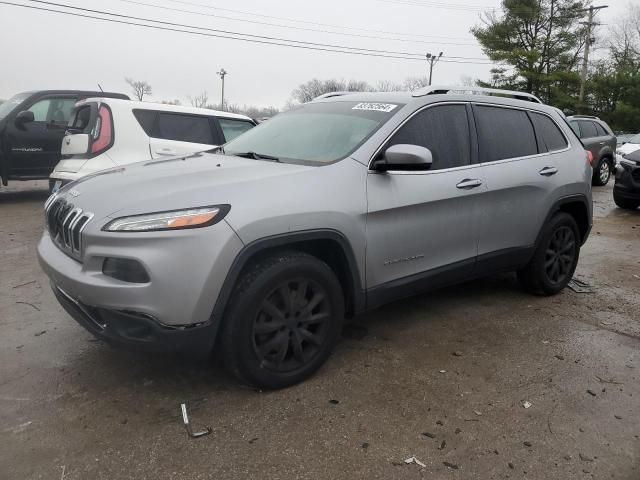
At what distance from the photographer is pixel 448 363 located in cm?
334

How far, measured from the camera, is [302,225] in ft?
9.25

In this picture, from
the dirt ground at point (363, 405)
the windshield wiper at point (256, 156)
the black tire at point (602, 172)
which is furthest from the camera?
the black tire at point (602, 172)

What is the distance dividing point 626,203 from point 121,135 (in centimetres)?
915

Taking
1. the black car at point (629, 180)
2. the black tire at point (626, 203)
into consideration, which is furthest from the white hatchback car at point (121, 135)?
the black tire at point (626, 203)

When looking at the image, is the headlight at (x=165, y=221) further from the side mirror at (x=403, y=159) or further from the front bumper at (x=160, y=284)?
the side mirror at (x=403, y=159)

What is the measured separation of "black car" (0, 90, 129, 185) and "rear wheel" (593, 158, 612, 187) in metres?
11.7

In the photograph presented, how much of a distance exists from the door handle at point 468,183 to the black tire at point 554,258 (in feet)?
3.45

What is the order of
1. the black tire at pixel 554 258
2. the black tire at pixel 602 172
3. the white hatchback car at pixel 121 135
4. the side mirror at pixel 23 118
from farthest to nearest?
the black tire at pixel 602 172 → the side mirror at pixel 23 118 → the white hatchback car at pixel 121 135 → the black tire at pixel 554 258

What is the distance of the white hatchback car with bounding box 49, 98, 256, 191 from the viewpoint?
6086 mm

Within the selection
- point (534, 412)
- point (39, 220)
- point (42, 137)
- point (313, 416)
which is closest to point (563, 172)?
point (534, 412)

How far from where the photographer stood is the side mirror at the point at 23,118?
8.21 metres

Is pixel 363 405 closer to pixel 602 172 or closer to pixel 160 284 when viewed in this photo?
pixel 160 284

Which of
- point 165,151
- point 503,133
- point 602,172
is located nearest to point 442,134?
point 503,133

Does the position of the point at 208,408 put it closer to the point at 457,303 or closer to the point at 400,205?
Answer: the point at 400,205
